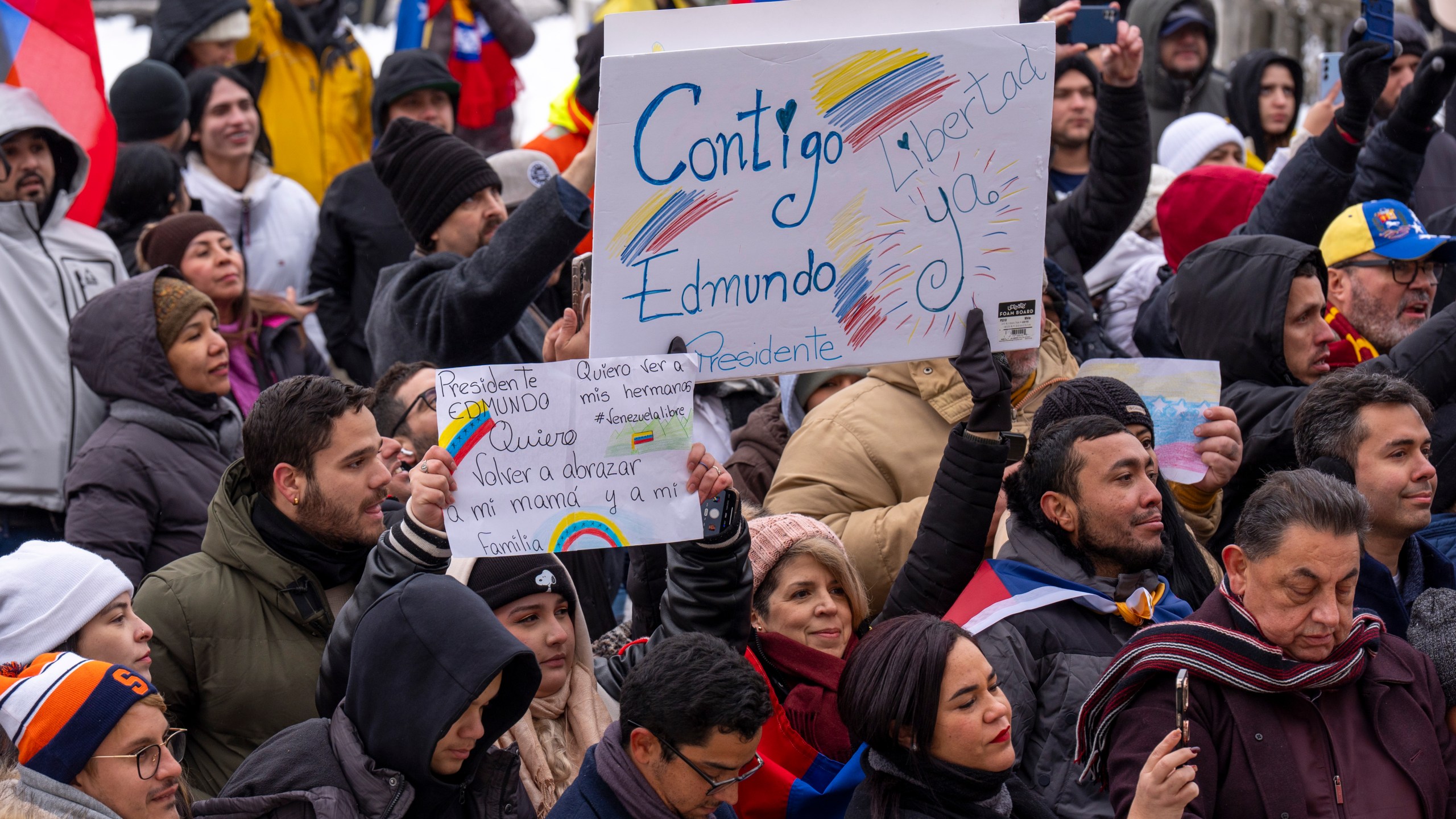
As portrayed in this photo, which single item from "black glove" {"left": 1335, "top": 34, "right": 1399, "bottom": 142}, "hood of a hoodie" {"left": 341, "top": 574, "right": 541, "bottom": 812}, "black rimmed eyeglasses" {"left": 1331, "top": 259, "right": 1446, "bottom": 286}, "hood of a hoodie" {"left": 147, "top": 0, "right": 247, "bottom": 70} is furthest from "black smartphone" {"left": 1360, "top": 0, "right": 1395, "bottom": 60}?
"hood of a hoodie" {"left": 147, "top": 0, "right": 247, "bottom": 70}

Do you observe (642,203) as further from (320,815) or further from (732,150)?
A: (320,815)

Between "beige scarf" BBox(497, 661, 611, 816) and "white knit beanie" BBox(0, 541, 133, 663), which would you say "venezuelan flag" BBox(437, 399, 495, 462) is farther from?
"white knit beanie" BBox(0, 541, 133, 663)

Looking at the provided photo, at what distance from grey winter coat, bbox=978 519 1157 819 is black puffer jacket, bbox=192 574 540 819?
123cm

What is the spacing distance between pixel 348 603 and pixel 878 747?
1.28m

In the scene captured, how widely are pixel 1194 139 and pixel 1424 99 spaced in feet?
6.63

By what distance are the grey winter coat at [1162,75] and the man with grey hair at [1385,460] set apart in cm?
462

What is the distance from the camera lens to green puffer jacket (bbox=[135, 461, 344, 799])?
383 cm

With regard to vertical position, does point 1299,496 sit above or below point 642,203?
below

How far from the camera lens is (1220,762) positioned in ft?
10.8

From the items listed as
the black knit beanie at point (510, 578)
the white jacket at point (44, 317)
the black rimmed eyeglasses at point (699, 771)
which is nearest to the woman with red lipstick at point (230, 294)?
the white jacket at point (44, 317)

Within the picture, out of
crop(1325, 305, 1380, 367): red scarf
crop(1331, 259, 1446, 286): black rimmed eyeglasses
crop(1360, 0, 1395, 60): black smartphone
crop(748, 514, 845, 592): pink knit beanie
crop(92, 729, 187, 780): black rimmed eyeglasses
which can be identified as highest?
crop(1360, 0, 1395, 60): black smartphone

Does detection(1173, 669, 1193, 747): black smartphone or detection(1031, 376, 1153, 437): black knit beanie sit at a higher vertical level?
detection(1031, 376, 1153, 437): black knit beanie

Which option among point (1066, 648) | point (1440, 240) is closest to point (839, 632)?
point (1066, 648)

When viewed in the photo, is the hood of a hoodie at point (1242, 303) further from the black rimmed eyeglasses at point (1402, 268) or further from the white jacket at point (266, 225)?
the white jacket at point (266, 225)
